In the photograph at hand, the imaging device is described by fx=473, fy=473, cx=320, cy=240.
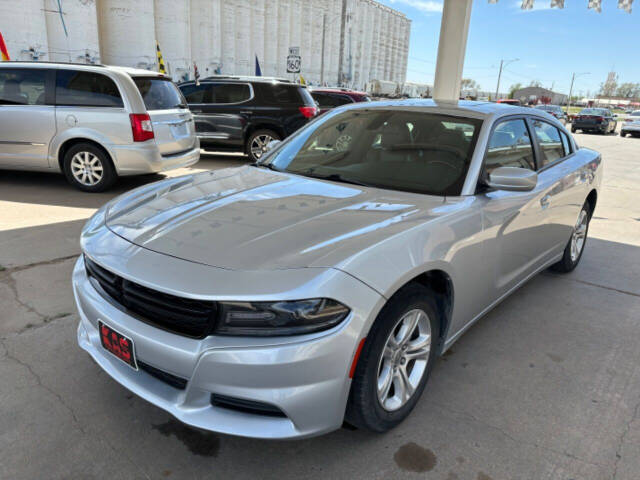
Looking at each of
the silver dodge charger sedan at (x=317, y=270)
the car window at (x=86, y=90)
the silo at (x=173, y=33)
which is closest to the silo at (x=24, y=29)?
the silo at (x=173, y=33)

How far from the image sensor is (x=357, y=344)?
181 cm

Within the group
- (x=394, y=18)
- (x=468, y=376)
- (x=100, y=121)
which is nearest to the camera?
(x=468, y=376)

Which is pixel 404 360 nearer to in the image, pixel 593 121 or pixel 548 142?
pixel 548 142

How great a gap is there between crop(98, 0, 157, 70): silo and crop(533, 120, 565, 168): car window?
3551 centimetres

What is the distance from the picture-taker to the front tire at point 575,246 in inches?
171

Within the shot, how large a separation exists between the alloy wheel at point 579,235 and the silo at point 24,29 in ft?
96.9

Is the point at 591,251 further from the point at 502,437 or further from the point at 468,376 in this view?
the point at 502,437

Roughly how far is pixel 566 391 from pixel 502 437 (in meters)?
0.66

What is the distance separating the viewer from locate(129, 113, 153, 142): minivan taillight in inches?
258

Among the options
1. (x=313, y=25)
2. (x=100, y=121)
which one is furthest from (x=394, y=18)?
(x=100, y=121)

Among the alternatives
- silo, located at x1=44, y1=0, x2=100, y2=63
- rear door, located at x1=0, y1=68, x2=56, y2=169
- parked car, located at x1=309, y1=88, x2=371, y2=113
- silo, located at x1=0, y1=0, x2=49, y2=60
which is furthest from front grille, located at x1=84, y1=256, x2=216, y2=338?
silo, located at x1=44, y1=0, x2=100, y2=63

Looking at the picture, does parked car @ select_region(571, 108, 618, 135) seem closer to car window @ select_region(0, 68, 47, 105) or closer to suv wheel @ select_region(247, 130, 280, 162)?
suv wheel @ select_region(247, 130, 280, 162)

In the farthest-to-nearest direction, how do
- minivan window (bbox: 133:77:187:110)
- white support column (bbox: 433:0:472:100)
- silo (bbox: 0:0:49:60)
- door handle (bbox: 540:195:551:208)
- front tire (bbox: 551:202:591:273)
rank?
silo (bbox: 0:0:49:60), white support column (bbox: 433:0:472:100), minivan window (bbox: 133:77:187:110), front tire (bbox: 551:202:591:273), door handle (bbox: 540:195:551:208)

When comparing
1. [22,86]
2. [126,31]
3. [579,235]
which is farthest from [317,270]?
[126,31]
